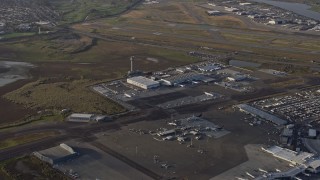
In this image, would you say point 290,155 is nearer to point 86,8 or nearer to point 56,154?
point 56,154

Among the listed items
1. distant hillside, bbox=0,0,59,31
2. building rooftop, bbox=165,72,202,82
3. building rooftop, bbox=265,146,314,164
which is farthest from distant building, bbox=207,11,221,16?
building rooftop, bbox=265,146,314,164

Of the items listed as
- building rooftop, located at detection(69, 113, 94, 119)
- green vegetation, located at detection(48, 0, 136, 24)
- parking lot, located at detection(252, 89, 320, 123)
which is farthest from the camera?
green vegetation, located at detection(48, 0, 136, 24)

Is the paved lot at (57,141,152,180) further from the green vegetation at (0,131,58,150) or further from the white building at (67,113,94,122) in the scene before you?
the white building at (67,113,94,122)

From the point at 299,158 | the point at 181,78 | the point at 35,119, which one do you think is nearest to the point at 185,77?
the point at 181,78

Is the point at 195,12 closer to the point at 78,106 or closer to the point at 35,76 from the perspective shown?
the point at 35,76

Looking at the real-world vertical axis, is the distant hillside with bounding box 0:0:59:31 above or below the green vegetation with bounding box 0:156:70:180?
below
